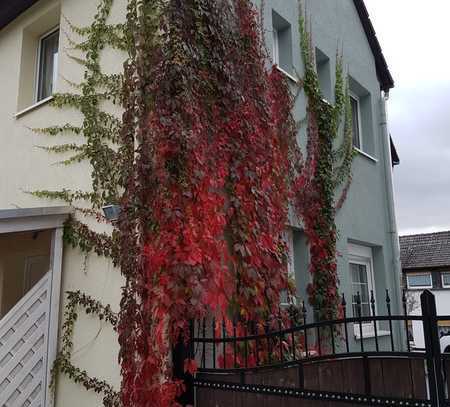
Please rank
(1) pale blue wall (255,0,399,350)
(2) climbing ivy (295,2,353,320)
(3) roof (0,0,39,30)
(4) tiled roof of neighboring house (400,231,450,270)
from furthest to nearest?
(4) tiled roof of neighboring house (400,231,450,270)
(1) pale blue wall (255,0,399,350)
(3) roof (0,0,39,30)
(2) climbing ivy (295,2,353,320)

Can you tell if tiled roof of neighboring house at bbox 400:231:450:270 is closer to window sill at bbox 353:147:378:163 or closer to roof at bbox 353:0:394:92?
roof at bbox 353:0:394:92

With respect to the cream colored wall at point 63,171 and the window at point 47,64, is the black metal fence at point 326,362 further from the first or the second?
the window at point 47,64

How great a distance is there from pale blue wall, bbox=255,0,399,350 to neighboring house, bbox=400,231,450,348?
68.5ft

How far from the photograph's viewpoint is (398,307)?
31.1 feet

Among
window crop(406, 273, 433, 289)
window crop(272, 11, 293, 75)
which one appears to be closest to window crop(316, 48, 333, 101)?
window crop(272, 11, 293, 75)

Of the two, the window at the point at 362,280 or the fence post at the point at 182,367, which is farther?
the window at the point at 362,280

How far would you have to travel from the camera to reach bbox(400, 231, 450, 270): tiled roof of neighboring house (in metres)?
30.1

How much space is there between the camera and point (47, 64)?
7.66 meters

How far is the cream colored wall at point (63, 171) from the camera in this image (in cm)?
491

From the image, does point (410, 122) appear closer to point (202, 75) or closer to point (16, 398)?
point (202, 75)

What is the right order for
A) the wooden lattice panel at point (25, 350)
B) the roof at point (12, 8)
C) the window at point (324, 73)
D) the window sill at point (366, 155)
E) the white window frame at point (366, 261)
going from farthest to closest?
1. the window sill at point (366, 155)
2. the window at point (324, 73)
3. the white window frame at point (366, 261)
4. the roof at point (12, 8)
5. the wooden lattice panel at point (25, 350)

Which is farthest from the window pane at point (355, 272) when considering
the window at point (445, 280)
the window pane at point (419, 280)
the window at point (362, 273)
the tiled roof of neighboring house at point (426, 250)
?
the window pane at point (419, 280)

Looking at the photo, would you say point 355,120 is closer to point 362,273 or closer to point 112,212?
point 362,273

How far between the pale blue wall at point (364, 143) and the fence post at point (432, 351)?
3.60 metres
